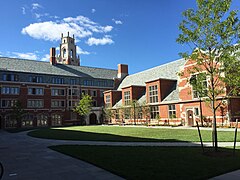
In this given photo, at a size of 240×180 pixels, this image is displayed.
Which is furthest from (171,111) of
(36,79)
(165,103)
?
(36,79)

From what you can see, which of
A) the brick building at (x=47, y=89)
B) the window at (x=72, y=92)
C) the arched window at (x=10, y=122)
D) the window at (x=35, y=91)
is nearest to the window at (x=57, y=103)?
the brick building at (x=47, y=89)

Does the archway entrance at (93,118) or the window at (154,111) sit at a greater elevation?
the window at (154,111)

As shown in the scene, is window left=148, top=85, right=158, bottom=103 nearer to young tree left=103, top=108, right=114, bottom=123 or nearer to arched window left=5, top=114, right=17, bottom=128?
young tree left=103, top=108, right=114, bottom=123

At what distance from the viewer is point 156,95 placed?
3247cm

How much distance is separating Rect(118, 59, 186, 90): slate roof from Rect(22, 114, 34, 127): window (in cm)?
2109

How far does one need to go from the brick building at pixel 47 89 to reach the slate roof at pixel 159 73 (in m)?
9.38

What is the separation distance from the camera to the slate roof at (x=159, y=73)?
34091mm

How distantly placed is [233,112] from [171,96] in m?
9.18

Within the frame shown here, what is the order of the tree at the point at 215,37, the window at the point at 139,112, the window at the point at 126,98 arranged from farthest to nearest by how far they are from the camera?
1. the window at the point at 126,98
2. the window at the point at 139,112
3. the tree at the point at 215,37

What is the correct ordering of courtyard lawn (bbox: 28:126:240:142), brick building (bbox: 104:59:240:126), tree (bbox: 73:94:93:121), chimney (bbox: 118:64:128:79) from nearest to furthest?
courtyard lawn (bbox: 28:126:240:142), brick building (bbox: 104:59:240:126), tree (bbox: 73:94:93:121), chimney (bbox: 118:64:128:79)

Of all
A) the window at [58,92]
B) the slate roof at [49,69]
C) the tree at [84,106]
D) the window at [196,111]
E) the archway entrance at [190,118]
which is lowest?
the archway entrance at [190,118]

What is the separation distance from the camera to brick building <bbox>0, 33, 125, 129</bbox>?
131 feet

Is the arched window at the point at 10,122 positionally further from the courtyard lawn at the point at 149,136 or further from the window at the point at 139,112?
the window at the point at 139,112

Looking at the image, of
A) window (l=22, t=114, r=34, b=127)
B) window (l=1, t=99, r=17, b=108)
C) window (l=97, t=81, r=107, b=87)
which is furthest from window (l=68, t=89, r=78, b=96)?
window (l=1, t=99, r=17, b=108)
